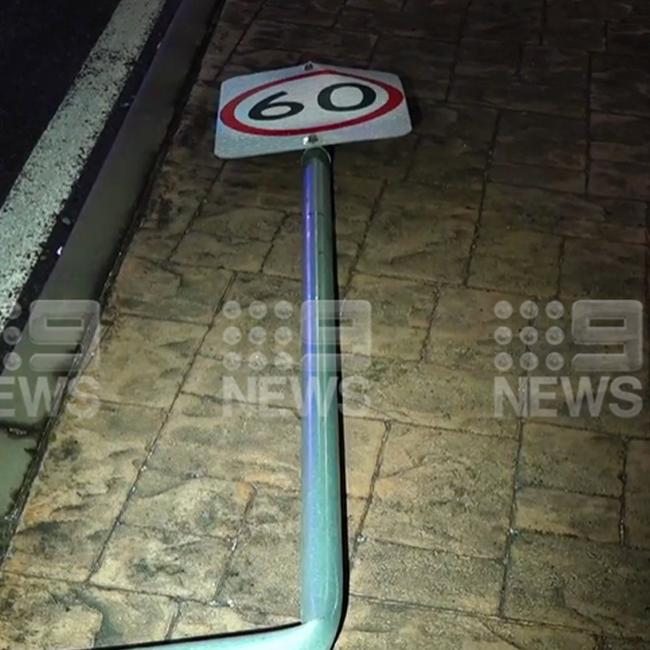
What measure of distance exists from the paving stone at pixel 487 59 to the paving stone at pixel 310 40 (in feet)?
1.48

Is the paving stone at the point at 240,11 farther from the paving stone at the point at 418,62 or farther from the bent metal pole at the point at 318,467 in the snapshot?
the bent metal pole at the point at 318,467

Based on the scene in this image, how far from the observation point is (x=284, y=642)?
2545mm

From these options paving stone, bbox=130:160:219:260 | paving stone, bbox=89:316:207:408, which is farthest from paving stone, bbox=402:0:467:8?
paving stone, bbox=89:316:207:408

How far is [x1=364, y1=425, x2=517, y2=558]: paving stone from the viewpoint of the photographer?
2.92m

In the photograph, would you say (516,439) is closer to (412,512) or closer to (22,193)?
(412,512)

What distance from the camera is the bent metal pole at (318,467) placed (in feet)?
8.49

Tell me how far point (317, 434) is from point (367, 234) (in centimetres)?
111

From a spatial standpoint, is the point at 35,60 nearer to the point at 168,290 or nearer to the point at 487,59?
the point at 168,290

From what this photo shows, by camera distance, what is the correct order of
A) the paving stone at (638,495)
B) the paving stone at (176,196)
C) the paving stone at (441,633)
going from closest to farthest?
the paving stone at (441,633) < the paving stone at (638,495) < the paving stone at (176,196)

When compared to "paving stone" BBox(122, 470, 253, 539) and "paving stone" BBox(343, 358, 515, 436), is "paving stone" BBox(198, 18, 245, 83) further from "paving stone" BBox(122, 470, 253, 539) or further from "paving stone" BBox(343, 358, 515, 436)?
"paving stone" BBox(122, 470, 253, 539)

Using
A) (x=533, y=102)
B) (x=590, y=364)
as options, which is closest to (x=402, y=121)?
(x=533, y=102)

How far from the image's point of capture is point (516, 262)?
376cm

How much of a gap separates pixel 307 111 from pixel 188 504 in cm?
176

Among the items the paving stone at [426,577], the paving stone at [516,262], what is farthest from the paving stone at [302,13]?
the paving stone at [426,577]
